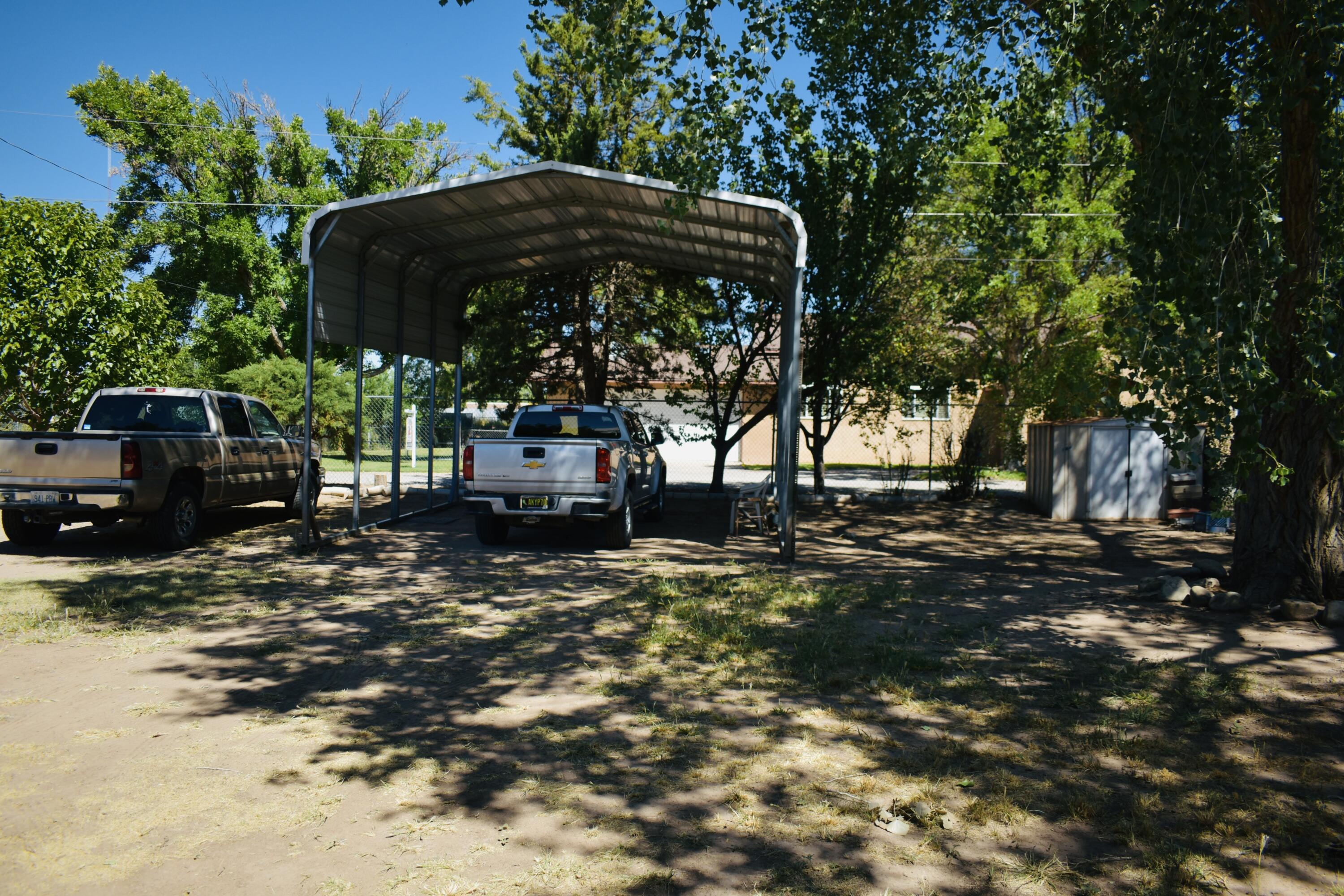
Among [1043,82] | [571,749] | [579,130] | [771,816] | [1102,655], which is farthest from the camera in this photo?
[579,130]

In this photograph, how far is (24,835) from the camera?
4.00m

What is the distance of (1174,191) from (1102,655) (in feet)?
11.8

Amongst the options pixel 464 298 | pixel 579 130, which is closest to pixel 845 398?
pixel 464 298

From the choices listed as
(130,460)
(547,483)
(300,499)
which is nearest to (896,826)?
(547,483)

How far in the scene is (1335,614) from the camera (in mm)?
8336

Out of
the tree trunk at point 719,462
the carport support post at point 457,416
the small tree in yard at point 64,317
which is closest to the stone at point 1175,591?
the tree trunk at point 719,462

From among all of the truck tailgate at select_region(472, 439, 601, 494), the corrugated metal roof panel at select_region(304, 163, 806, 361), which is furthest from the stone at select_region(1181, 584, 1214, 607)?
the truck tailgate at select_region(472, 439, 601, 494)

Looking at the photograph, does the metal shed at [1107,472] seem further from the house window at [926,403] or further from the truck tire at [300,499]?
the truck tire at [300,499]

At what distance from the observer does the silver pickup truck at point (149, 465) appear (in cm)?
1070

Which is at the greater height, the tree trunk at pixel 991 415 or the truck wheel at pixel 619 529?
the tree trunk at pixel 991 415

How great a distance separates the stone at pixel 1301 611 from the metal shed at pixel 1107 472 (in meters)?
9.34

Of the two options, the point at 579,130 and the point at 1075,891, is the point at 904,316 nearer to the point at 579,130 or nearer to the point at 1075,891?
the point at 579,130

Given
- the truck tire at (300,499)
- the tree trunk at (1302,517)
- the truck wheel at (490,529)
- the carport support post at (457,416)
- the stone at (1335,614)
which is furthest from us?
the carport support post at (457,416)

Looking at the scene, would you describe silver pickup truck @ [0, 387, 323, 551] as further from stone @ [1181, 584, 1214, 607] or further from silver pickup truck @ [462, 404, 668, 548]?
stone @ [1181, 584, 1214, 607]
